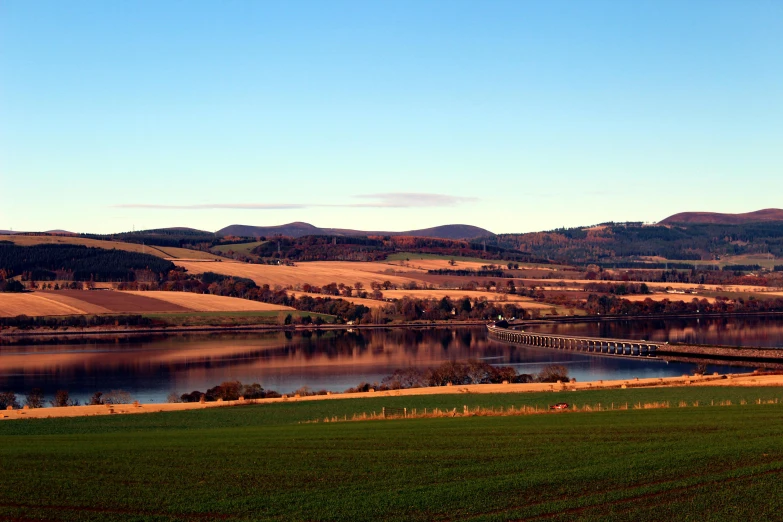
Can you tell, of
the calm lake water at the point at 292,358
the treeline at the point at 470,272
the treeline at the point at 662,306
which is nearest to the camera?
the calm lake water at the point at 292,358

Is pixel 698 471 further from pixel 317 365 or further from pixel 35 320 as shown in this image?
pixel 35 320

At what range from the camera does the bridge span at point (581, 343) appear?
79.3 meters

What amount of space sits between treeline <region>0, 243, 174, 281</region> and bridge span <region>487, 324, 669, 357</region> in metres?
61.9

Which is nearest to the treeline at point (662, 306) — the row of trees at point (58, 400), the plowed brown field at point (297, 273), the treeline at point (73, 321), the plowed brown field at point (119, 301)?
the plowed brown field at point (297, 273)

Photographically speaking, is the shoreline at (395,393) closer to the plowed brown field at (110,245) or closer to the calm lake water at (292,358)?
the calm lake water at (292,358)

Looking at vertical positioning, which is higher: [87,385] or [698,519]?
[698,519]

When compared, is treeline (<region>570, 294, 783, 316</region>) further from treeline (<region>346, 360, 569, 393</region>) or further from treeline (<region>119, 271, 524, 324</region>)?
treeline (<region>346, 360, 569, 393</region>)

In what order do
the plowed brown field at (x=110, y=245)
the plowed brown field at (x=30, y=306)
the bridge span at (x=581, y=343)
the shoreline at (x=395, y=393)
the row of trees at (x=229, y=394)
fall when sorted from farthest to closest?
the plowed brown field at (x=110, y=245), the plowed brown field at (x=30, y=306), the bridge span at (x=581, y=343), the row of trees at (x=229, y=394), the shoreline at (x=395, y=393)

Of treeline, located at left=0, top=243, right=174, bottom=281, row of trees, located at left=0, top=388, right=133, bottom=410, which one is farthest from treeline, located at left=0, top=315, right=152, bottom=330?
row of trees, located at left=0, top=388, right=133, bottom=410

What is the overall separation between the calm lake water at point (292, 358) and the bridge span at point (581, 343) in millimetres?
2786

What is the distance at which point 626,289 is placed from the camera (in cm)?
13900

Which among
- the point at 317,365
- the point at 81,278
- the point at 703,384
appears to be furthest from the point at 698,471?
the point at 81,278

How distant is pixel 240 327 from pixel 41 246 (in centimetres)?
5081

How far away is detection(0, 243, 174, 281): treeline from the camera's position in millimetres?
126625
